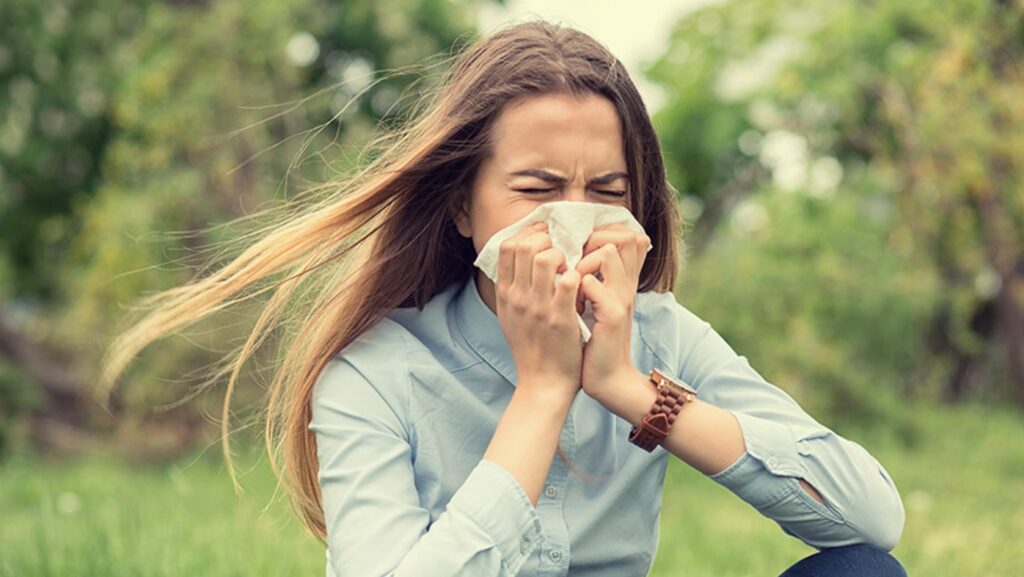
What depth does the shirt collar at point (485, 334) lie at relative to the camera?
219 cm

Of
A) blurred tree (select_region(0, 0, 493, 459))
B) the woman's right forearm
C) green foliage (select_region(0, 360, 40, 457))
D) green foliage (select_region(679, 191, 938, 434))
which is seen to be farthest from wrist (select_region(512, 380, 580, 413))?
green foliage (select_region(0, 360, 40, 457))

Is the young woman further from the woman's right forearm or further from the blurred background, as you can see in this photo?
the blurred background

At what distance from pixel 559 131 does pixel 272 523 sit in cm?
239

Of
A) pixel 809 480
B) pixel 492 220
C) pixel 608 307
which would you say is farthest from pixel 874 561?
pixel 492 220

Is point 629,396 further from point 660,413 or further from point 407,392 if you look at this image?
point 407,392

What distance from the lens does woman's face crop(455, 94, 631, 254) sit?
2066 millimetres

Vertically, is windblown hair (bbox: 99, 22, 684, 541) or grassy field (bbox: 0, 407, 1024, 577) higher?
windblown hair (bbox: 99, 22, 684, 541)

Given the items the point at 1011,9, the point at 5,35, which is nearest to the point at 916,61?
the point at 1011,9

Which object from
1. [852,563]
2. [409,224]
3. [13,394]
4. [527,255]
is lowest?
[13,394]

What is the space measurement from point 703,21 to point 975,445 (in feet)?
11.5

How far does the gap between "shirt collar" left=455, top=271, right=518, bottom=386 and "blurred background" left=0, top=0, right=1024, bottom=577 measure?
3423 mm

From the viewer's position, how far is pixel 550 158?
6.78 ft

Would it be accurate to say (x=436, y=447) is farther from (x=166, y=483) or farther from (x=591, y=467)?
(x=166, y=483)

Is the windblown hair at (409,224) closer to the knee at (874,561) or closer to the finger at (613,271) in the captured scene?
the finger at (613,271)
